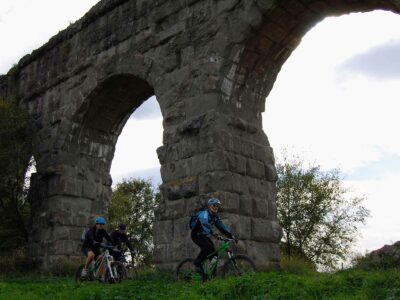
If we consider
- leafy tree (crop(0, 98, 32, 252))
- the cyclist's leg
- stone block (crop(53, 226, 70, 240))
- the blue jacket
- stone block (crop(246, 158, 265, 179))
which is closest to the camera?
the blue jacket

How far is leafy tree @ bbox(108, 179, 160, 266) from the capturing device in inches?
1180

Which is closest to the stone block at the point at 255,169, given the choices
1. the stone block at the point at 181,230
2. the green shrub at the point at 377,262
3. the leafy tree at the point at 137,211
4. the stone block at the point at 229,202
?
the stone block at the point at 229,202

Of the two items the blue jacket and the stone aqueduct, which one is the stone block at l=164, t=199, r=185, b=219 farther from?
the blue jacket

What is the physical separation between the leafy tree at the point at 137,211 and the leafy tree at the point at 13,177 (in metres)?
15.2

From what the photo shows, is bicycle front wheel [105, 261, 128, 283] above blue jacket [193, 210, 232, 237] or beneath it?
beneath

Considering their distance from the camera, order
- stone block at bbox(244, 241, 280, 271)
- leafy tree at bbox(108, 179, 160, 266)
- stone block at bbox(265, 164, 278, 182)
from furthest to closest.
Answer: leafy tree at bbox(108, 179, 160, 266), stone block at bbox(265, 164, 278, 182), stone block at bbox(244, 241, 280, 271)

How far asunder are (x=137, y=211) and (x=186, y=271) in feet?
82.8

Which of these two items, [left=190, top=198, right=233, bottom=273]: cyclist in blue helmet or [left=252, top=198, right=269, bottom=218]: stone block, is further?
[left=252, top=198, right=269, bottom=218]: stone block

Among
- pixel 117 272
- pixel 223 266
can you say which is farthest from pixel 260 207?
pixel 117 272

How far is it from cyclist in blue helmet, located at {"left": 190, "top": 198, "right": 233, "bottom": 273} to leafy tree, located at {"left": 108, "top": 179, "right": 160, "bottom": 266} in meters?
21.6

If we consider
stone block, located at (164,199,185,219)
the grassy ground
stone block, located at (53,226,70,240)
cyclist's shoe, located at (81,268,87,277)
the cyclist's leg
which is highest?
stone block, located at (164,199,185,219)

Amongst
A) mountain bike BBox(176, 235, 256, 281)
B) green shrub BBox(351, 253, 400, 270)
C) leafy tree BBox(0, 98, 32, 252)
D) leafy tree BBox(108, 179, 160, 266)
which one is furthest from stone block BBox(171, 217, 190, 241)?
leafy tree BBox(108, 179, 160, 266)

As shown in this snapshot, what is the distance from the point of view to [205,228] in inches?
284

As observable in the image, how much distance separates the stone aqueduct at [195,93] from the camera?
8586mm
